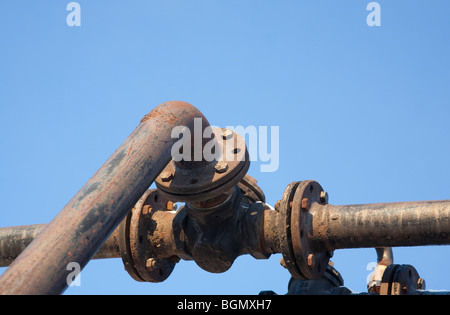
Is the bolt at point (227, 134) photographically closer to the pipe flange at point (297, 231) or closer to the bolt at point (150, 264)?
the pipe flange at point (297, 231)

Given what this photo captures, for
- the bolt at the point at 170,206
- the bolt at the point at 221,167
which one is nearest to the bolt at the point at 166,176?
the bolt at the point at 221,167

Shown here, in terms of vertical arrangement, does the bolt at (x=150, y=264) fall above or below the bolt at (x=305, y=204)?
below

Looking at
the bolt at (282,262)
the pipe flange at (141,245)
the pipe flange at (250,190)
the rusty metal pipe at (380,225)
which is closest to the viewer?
the rusty metal pipe at (380,225)

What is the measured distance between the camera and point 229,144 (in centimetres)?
457

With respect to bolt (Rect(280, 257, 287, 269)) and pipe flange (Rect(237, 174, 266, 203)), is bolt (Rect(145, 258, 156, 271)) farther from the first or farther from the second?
bolt (Rect(280, 257, 287, 269))

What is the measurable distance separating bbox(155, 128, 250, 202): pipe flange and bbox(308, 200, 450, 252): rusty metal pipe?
48 cm

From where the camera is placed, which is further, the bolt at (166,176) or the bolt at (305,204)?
the bolt at (166,176)

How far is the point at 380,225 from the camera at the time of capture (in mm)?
4250

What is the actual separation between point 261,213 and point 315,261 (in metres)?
0.42

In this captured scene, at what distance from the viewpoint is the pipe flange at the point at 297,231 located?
14.1 ft

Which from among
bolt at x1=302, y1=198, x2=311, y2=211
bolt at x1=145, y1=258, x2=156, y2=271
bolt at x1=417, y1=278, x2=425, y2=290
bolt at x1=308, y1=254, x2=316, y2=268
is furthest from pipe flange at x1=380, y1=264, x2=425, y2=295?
bolt at x1=145, y1=258, x2=156, y2=271

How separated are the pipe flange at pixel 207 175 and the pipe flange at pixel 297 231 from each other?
30cm
